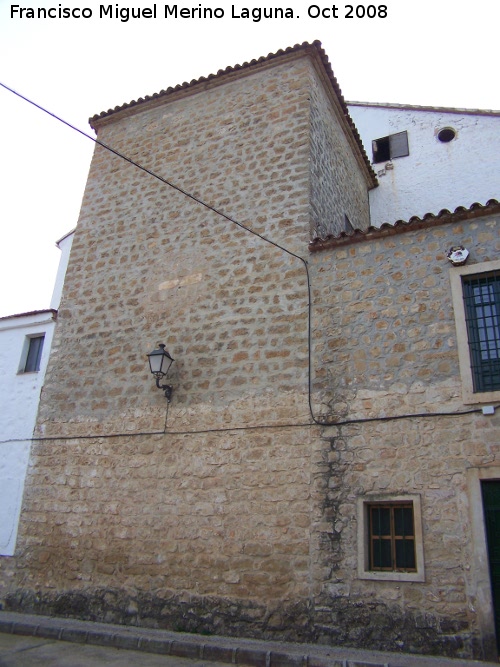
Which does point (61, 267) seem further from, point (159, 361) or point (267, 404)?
point (267, 404)

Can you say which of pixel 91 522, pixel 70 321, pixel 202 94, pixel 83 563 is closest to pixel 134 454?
pixel 91 522

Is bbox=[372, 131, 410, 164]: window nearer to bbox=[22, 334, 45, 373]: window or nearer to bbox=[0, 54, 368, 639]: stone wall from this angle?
bbox=[0, 54, 368, 639]: stone wall

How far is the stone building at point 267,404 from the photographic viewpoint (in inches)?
231

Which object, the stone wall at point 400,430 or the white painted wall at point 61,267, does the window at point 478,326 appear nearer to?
the stone wall at point 400,430

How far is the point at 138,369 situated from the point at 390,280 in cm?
378

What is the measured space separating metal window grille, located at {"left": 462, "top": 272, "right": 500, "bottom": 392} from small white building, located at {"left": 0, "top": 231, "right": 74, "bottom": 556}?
6.41 meters

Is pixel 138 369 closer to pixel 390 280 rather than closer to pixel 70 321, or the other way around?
pixel 70 321

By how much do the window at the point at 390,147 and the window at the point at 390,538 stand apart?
27.0 feet

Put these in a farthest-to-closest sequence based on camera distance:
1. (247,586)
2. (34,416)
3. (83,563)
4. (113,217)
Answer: (113,217) → (34,416) → (83,563) → (247,586)

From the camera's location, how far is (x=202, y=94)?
9719 millimetres

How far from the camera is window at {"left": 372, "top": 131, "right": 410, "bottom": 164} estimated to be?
39.1 ft

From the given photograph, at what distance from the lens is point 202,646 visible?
226 inches

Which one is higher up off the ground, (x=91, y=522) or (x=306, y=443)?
(x=306, y=443)

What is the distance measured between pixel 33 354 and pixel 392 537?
6.45m
